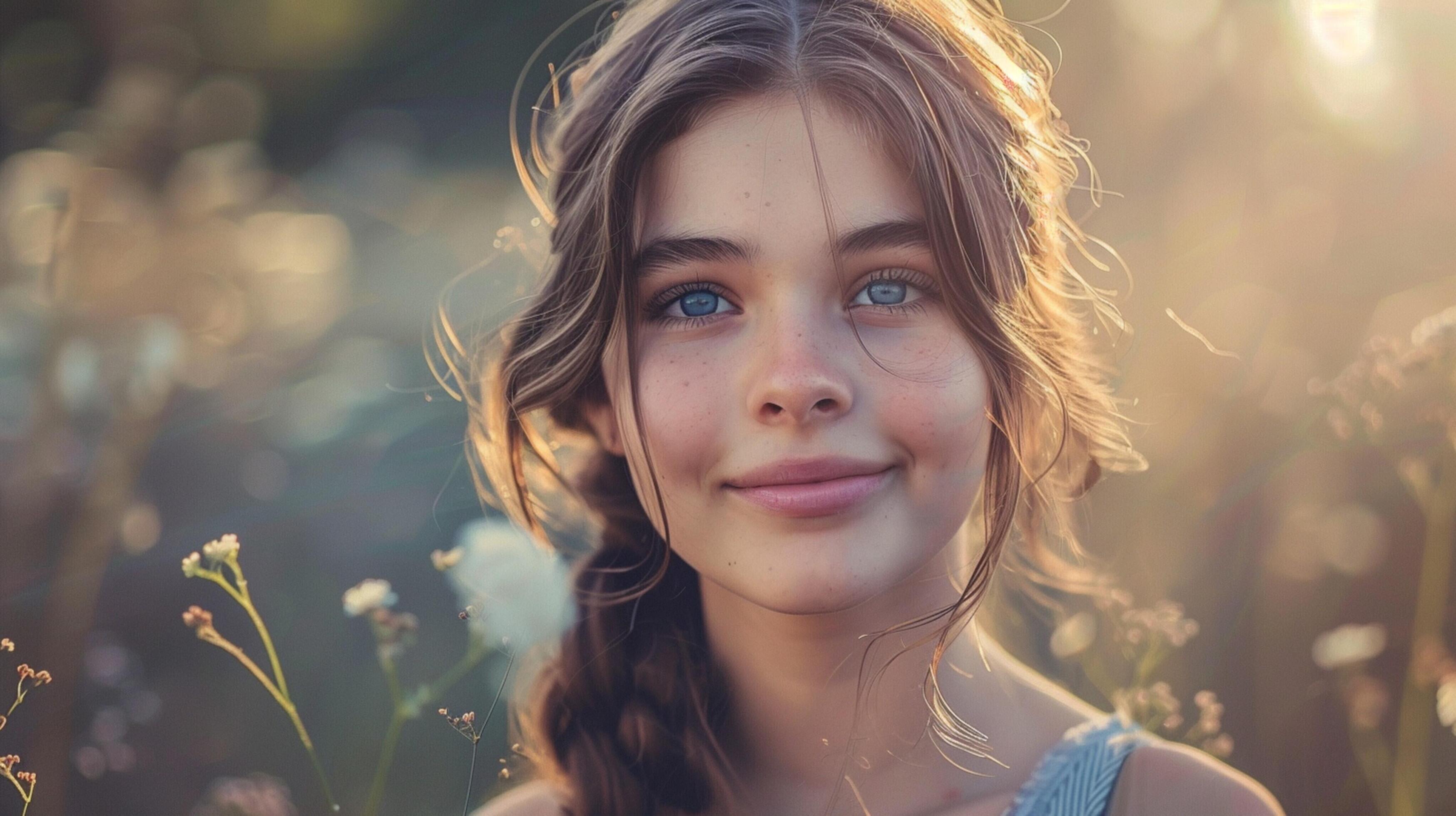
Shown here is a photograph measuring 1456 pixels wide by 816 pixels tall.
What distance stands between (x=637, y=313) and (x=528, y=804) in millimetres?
723

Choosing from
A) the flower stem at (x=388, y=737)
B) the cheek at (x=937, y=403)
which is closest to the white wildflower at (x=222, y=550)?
the flower stem at (x=388, y=737)

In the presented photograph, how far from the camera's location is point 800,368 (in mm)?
1076

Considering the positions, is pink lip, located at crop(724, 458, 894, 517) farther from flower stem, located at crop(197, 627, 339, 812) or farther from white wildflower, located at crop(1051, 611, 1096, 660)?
white wildflower, located at crop(1051, 611, 1096, 660)

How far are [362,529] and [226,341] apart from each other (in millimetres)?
513

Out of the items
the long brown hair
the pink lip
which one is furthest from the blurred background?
the pink lip

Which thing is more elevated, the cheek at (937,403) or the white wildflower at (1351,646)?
the cheek at (937,403)

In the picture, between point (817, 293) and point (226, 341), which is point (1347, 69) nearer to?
point (817, 293)

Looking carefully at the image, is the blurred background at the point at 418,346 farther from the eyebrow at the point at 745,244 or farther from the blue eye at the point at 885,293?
the blue eye at the point at 885,293

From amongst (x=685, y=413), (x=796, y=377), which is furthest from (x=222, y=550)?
(x=796, y=377)

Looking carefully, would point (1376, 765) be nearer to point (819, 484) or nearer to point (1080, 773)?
point (1080, 773)

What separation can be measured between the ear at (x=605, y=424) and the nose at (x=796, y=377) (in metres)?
0.31

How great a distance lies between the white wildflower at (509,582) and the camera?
1155 mm

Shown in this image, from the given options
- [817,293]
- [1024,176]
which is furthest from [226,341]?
[1024,176]

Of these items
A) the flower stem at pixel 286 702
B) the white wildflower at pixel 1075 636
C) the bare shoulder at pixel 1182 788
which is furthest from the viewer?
the white wildflower at pixel 1075 636
